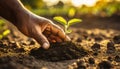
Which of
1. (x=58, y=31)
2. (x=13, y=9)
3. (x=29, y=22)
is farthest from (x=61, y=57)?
(x=13, y=9)

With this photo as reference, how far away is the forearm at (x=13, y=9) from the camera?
9.24 feet

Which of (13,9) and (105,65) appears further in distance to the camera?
(13,9)

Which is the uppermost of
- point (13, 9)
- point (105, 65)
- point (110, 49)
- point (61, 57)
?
point (13, 9)

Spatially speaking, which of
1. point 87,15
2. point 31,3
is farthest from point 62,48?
point 31,3

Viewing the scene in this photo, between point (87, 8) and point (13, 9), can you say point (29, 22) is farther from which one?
point (87, 8)

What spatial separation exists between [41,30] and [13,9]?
0.33 metres

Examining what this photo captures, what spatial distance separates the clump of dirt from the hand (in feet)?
0.23

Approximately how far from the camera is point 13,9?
2.86 metres

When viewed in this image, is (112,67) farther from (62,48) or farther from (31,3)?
(31,3)

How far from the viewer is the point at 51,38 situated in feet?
9.80

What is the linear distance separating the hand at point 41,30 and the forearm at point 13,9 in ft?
0.27

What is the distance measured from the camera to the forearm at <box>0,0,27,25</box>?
9.24 feet

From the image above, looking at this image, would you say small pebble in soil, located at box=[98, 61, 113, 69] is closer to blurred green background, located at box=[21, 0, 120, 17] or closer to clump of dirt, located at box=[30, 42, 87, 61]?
clump of dirt, located at box=[30, 42, 87, 61]

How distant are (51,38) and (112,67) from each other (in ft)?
2.48
